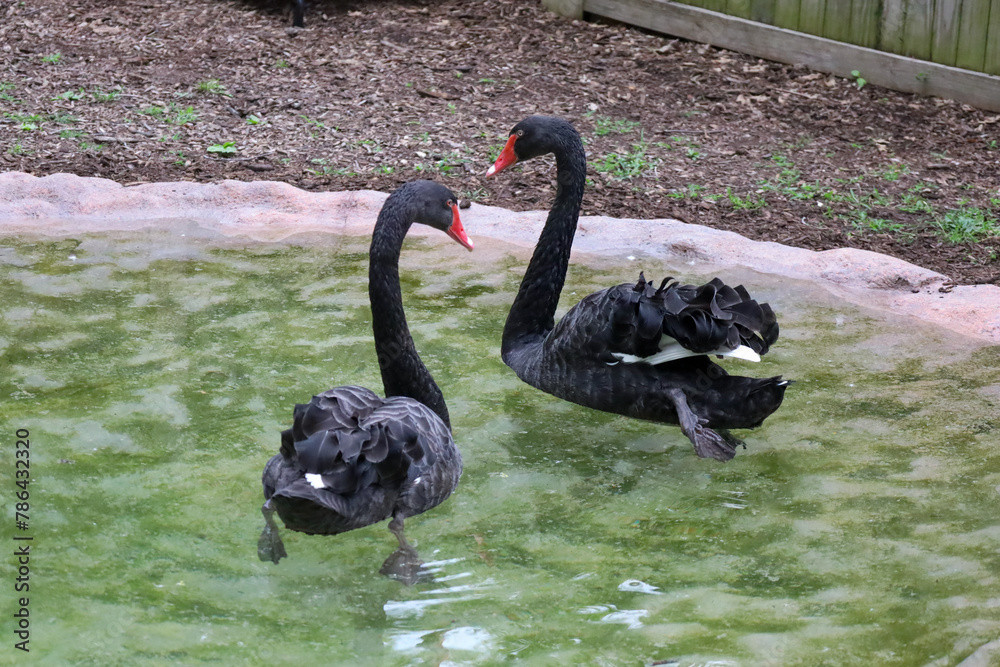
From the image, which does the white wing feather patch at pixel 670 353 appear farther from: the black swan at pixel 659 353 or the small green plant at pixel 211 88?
the small green plant at pixel 211 88

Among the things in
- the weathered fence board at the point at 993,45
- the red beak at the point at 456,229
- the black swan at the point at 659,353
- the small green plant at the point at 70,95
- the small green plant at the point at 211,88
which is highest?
the weathered fence board at the point at 993,45

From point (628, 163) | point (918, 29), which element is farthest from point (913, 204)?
point (918, 29)

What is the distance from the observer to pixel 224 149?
622 centimetres

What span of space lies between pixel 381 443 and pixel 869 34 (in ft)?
19.5

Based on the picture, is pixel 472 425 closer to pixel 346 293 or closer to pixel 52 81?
pixel 346 293

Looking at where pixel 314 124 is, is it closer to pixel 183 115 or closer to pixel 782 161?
pixel 183 115

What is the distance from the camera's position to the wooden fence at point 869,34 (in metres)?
6.91

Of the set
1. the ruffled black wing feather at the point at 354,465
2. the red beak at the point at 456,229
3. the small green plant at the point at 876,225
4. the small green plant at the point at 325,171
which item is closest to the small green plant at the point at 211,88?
the small green plant at the point at 325,171

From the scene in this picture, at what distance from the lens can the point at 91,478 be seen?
3.15m

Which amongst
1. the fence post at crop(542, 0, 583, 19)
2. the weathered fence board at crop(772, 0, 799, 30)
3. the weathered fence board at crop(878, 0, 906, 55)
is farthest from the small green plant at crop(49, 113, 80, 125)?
the weathered fence board at crop(878, 0, 906, 55)

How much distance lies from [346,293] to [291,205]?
99 centimetres

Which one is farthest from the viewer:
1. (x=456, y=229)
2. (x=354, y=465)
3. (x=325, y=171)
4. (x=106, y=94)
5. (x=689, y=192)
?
(x=106, y=94)

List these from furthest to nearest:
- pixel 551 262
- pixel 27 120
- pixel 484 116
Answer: pixel 484 116 < pixel 27 120 < pixel 551 262

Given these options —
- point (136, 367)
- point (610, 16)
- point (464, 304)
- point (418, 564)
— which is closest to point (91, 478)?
point (136, 367)
